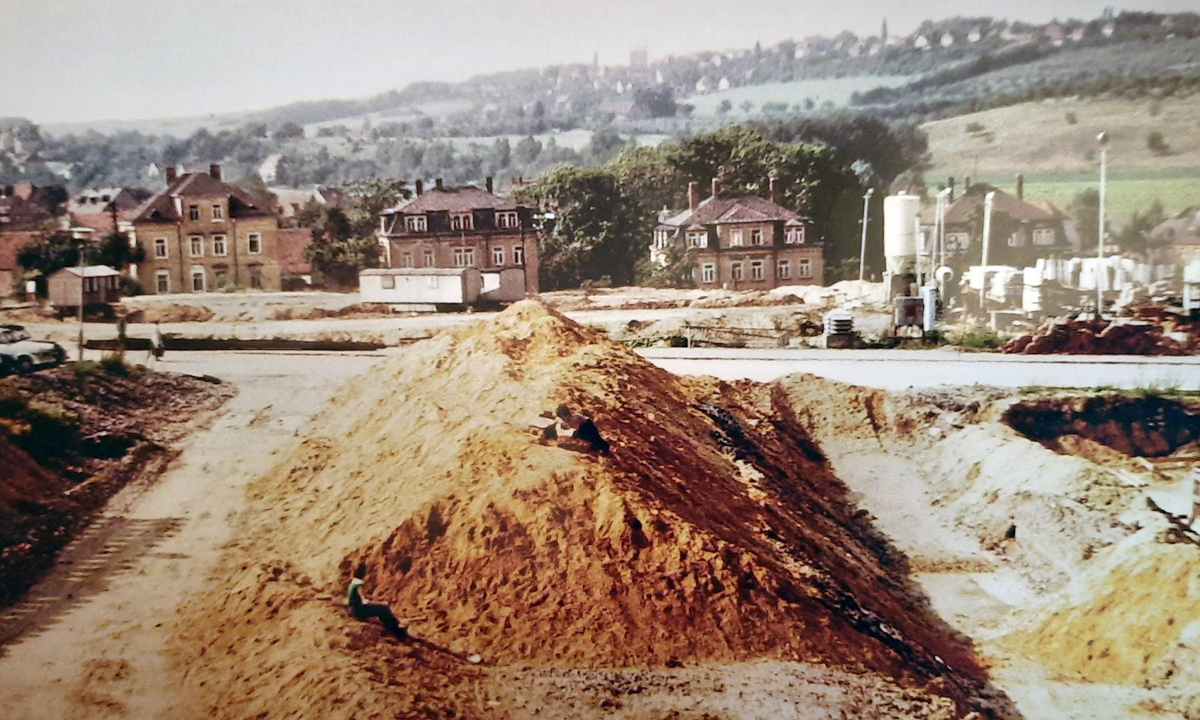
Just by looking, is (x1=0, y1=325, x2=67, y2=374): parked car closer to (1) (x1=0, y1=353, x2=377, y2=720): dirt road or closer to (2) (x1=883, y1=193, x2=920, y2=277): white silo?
(1) (x1=0, y1=353, x2=377, y2=720): dirt road

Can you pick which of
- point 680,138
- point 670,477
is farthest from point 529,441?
point 680,138

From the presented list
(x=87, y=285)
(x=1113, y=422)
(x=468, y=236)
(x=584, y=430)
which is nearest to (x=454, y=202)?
(x=468, y=236)

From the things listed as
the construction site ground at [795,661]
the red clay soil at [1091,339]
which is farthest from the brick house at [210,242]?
the red clay soil at [1091,339]

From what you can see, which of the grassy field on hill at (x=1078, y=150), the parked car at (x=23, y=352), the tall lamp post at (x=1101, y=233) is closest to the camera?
the parked car at (x=23, y=352)

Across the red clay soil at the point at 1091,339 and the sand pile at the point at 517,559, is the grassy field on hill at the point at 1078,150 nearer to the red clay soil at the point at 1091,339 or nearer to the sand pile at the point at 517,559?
the red clay soil at the point at 1091,339

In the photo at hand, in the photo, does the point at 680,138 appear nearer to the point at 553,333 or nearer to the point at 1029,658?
the point at 553,333
